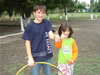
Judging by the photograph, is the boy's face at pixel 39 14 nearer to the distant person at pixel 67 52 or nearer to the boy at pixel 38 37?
the boy at pixel 38 37

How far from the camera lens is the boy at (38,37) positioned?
2.85 metres

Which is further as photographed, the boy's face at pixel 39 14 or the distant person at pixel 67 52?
the distant person at pixel 67 52

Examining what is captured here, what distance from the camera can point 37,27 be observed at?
290cm

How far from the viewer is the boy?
2.85 meters

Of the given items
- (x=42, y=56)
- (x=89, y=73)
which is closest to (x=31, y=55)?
(x=42, y=56)

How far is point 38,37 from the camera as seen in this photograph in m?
2.91

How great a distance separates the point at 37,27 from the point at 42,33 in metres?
0.11

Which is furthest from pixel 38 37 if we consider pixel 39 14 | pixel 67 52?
pixel 67 52

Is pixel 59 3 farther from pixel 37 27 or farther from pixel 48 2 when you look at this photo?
pixel 37 27

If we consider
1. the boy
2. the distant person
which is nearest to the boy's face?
the boy

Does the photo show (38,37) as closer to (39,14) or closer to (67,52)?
(39,14)

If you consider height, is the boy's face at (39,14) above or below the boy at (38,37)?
above

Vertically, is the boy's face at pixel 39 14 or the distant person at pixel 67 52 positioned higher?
the boy's face at pixel 39 14

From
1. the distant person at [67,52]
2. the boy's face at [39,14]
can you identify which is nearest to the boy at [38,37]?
the boy's face at [39,14]
